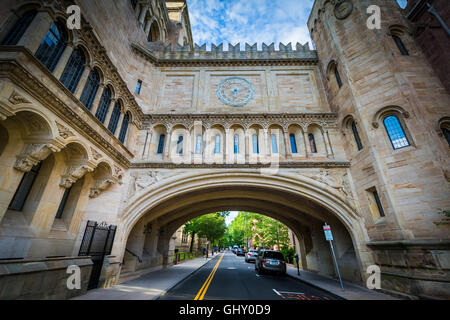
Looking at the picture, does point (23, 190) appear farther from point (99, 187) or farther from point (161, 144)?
point (161, 144)

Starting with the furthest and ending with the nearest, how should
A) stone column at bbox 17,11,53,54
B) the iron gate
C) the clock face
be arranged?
the clock face, the iron gate, stone column at bbox 17,11,53,54

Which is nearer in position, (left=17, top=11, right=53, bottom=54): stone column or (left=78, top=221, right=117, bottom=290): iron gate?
(left=17, top=11, right=53, bottom=54): stone column

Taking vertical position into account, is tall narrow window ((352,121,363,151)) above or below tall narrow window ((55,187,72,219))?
above

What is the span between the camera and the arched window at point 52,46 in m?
6.15

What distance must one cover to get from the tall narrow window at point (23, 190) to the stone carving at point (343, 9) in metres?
19.1

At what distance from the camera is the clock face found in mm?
13820

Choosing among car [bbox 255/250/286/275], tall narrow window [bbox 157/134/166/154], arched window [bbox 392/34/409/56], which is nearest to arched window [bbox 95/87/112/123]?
tall narrow window [bbox 157/134/166/154]

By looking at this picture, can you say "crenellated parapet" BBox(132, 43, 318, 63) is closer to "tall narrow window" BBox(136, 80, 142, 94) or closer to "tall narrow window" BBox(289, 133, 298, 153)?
"tall narrow window" BBox(136, 80, 142, 94)

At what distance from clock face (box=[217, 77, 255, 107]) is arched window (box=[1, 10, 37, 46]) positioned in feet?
32.9

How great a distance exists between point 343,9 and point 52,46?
16765mm

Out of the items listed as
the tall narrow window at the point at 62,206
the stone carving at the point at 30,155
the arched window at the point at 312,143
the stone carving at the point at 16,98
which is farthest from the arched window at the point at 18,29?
the arched window at the point at 312,143

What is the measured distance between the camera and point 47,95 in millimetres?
5773

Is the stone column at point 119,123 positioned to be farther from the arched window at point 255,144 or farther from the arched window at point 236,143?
the arched window at point 255,144

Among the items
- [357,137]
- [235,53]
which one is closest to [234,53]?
[235,53]
